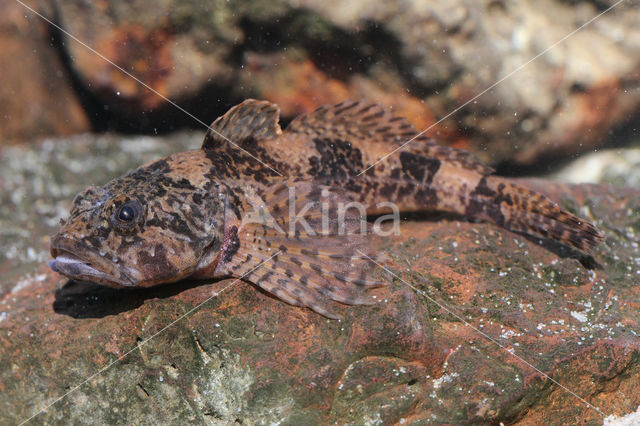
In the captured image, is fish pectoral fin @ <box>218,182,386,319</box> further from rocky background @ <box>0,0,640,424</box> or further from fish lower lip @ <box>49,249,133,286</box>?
fish lower lip @ <box>49,249,133,286</box>

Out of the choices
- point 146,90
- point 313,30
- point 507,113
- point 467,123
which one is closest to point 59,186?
point 146,90

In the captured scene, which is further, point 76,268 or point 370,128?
point 370,128

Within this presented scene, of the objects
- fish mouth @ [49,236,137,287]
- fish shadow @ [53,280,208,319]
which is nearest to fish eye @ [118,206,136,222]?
fish mouth @ [49,236,137,287]

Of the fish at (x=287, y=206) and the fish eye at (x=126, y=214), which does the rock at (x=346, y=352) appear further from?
the fish eye at (x=126, y=214)

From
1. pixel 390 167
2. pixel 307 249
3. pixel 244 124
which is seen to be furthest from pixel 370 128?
pixel 307 249

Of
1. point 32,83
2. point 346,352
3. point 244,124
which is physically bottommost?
point 32,83

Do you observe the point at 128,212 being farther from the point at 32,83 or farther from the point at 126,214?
the point at 32,83

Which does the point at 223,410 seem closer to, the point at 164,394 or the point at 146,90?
the point at 164,394
